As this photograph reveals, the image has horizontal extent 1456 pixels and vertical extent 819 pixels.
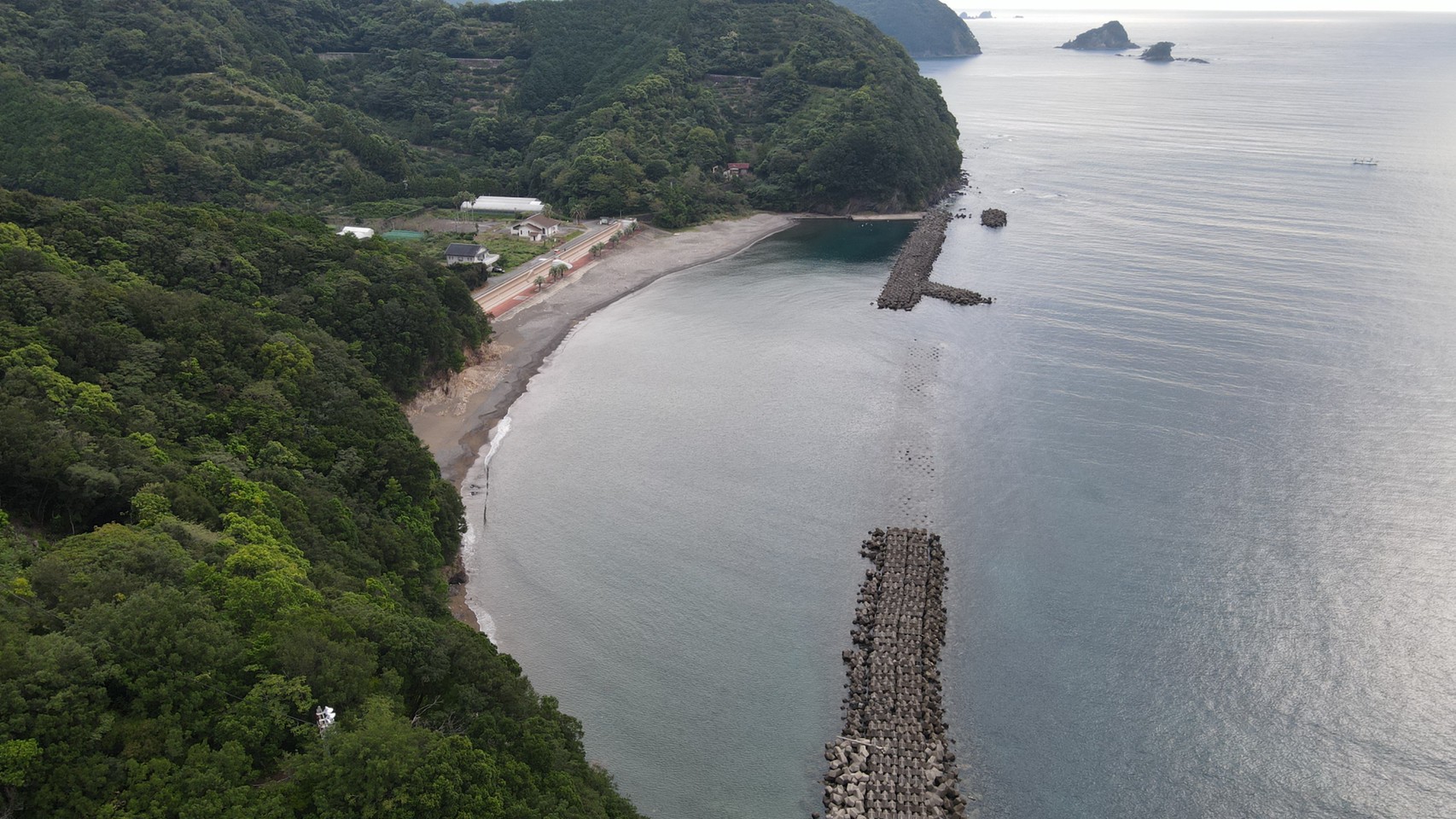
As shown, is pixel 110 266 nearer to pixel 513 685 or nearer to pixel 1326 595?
pixel 513 685

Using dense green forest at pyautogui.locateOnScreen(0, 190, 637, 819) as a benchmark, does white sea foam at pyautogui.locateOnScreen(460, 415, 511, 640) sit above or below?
below

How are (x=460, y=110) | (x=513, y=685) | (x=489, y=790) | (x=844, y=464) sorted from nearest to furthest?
(x=489, y=790) → (x=513, y=685) → (x=844, y=464) → (x=460, y=110)

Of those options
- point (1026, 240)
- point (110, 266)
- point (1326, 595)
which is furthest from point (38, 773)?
point (1026, 240)

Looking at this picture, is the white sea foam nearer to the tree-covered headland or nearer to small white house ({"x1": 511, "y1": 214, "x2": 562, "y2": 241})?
the tree-covered headland

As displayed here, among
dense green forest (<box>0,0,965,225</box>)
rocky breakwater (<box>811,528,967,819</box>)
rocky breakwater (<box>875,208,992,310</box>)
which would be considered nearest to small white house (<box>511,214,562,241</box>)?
dense green forest (<box>0,0,965,225</box>)

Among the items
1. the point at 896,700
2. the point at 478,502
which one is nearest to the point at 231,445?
the point at 478,502
